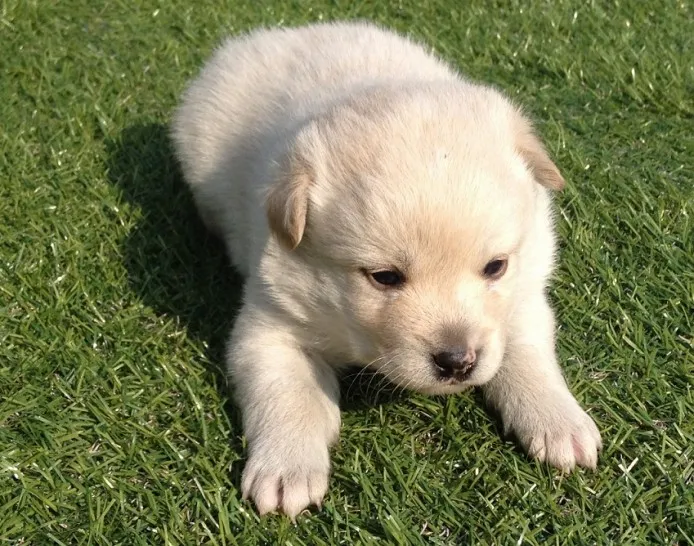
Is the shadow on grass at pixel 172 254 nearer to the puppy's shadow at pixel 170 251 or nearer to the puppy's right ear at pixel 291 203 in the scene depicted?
the puppy's shadow at pixel 170 251

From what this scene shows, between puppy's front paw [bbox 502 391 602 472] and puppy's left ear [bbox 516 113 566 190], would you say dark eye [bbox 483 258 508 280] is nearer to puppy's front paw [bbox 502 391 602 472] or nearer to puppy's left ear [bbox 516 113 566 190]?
puppy's left ear [bbox 516 113 566 190]

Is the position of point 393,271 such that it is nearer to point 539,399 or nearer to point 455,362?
point 455,362

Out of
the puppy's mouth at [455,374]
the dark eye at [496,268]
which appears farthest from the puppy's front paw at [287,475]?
the dark eye at [496,268]

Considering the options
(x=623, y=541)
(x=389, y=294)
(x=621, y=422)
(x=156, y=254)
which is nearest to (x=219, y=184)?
(x=156, y=254)

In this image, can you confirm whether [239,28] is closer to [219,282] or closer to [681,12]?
[219,282]

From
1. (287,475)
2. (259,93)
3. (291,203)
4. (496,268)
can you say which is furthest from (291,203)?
(259,93)

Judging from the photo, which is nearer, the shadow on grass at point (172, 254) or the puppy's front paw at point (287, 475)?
the puppy's front paw at point (287, 475)
